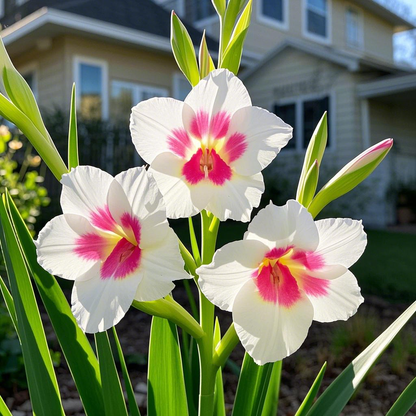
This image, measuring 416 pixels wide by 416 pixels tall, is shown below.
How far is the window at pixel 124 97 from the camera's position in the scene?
10750 millimetres

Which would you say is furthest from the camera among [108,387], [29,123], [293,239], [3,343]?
[3,343]

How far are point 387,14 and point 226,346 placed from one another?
1840 cm

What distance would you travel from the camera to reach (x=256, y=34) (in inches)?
531

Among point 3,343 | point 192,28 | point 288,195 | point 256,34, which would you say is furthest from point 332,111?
point 3,343

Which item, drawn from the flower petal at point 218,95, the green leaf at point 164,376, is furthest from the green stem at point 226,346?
the flower petal at point 218,95

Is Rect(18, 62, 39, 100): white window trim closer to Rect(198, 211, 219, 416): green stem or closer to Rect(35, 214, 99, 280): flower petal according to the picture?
Rect(198, 211, 219, 416): green stem

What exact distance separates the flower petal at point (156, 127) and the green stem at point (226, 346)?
0.35m

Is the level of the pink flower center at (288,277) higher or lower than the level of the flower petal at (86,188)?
lower

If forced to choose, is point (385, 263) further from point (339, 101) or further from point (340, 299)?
point (340, 299)

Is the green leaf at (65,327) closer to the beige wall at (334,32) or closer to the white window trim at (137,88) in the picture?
the white window trim at (137,88)

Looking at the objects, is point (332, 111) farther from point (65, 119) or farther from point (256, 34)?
point (65, 119)

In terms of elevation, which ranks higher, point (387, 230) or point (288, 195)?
point (288, 195)

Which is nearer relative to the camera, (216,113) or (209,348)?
(216,113)

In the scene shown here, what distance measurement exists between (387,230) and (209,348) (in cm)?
1041
